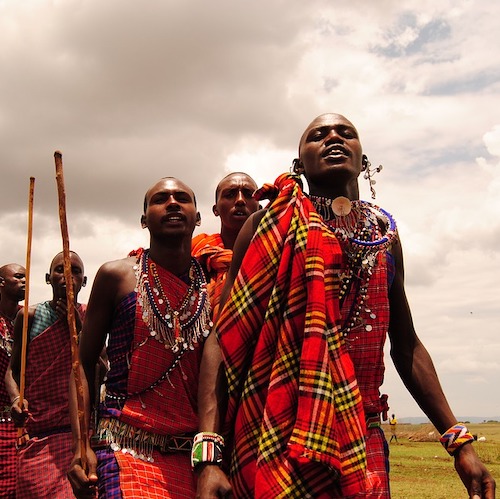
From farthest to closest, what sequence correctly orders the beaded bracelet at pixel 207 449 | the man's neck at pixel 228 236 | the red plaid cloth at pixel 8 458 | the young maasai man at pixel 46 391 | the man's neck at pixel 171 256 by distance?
1. the red plaid cloth at pixel 8 458
2. the young maasai man at pixel 46 391
3. the man's neck at pixel 228 236
4. the man's neck at pixel 171 256
5. the beaded bracelet at pixel 207 449

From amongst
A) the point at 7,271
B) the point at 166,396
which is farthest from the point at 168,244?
the point at 7,271

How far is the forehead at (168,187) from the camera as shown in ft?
14.4

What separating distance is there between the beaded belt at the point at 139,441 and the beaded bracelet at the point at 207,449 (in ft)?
2.89

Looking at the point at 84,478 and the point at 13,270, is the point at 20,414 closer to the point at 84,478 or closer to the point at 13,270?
the point at 13,270

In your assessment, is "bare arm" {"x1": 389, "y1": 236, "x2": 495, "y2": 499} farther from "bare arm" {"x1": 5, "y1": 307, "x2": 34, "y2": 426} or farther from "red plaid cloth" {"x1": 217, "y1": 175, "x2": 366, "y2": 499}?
"bare arm" {"x1": 5, "y1": 307, "x2": 34, "y2": 426}

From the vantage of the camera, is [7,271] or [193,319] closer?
[193,319]

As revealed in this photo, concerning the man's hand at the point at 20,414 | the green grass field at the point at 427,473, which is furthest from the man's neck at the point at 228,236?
the green grass field at the point at 427,473

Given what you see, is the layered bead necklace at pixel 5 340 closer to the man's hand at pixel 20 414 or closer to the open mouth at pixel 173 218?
the man's hand at pixel 20 414

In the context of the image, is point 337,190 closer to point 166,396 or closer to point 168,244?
point 168,244

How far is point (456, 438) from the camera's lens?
141 inches

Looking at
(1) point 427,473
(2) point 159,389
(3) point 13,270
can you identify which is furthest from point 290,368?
(1) point 427,473

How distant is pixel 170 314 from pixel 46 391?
3.44 metres

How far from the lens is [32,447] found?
6.85 meters

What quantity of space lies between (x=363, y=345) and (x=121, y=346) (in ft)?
4.66
